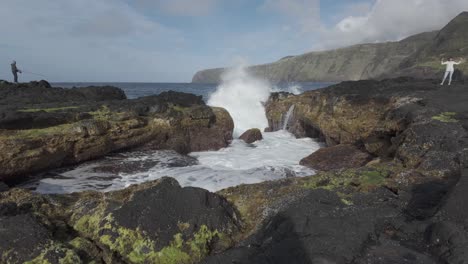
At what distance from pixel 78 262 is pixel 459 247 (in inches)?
180

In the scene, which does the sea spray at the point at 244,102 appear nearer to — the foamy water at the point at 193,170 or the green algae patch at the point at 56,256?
the foamy water at the point at 193,170

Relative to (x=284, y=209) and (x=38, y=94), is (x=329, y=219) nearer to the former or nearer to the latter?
(x=284, y=209)

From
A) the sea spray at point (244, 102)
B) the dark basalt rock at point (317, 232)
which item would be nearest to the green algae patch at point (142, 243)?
the dark basalt rock at point (317, 232)

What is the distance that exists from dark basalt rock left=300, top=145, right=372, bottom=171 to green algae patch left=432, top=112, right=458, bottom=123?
2.85 m

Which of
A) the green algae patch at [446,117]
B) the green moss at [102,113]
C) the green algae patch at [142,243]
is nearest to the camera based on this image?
the green algae patch at [142,243]

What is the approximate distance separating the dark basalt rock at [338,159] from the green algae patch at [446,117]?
2.85 meters

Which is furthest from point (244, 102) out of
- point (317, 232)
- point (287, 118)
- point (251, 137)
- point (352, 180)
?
point (317, 232)

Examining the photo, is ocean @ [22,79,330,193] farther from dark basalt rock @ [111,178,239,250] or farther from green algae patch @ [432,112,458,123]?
dark basalt rock @ [111,178,239,250]

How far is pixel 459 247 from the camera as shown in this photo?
12.6 ft

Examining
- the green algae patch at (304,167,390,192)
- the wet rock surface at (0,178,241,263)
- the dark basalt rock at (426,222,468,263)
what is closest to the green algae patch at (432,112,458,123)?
the green algae patch at (304,167,390,192)

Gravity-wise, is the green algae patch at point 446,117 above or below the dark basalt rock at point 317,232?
above

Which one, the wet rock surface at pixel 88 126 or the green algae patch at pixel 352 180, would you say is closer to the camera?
the green algae patch at pixel 352 180

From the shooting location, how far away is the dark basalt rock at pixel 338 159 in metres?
11.9

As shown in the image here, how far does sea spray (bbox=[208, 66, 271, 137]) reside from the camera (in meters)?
29.0
